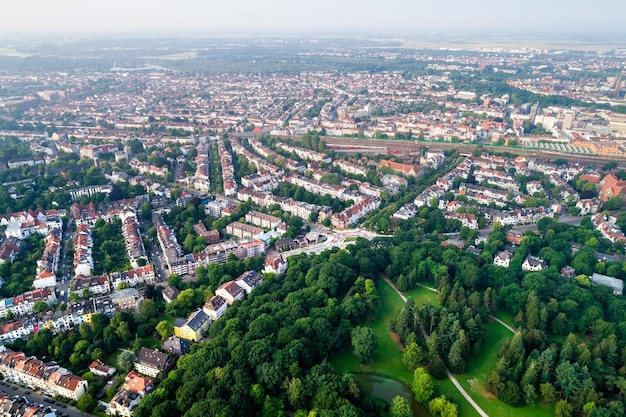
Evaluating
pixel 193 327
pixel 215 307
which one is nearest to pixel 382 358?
pixel 215 307

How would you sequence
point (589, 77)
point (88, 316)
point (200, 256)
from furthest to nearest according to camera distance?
point (589, 77)
point (200, 256)
point (88, 316)

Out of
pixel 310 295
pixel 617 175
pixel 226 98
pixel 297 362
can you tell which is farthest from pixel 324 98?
pixel 297 362

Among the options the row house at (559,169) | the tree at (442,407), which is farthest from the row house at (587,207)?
the tree at (442,407)

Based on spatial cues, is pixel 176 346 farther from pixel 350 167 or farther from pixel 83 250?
pixel 350 167

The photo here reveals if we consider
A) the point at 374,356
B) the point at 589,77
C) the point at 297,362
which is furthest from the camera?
the point at 589,77

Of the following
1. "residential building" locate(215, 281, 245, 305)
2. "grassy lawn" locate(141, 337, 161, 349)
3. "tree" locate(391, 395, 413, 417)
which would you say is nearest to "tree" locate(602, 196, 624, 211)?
"tree" locate(391, 395, 413, 417)

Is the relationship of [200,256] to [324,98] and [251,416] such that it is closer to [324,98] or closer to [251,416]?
[251,416]

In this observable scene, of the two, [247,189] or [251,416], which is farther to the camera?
[247,189]
